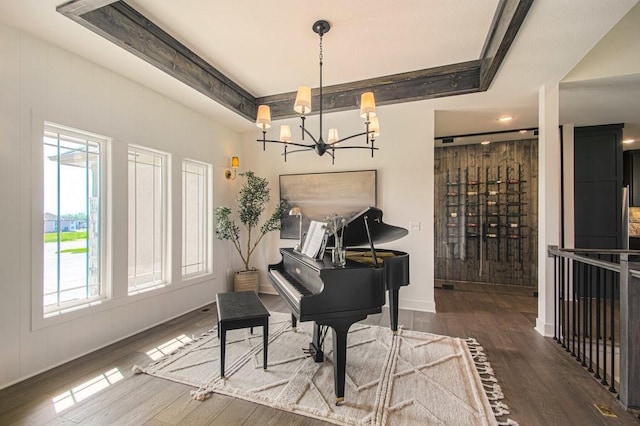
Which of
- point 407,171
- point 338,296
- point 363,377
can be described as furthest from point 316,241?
point 407,171

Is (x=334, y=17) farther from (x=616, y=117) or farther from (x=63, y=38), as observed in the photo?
(x=616, y=117)

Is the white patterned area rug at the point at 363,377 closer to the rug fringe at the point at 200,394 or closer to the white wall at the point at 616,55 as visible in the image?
the rug fringe at the point at 200,394

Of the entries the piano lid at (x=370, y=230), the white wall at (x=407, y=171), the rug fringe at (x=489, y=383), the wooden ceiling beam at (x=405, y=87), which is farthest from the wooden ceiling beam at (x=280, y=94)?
the rug fringe at (x=489, y=383)

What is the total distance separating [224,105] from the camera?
3.89 m

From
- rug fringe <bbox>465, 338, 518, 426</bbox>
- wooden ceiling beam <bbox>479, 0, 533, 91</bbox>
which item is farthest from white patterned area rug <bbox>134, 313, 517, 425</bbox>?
Result: wooden ceiling beam <bbox>479, 0, 533, 91</bbox>

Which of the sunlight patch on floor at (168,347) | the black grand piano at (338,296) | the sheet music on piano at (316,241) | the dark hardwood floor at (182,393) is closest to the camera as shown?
the dark hardwood floor at (182,393)

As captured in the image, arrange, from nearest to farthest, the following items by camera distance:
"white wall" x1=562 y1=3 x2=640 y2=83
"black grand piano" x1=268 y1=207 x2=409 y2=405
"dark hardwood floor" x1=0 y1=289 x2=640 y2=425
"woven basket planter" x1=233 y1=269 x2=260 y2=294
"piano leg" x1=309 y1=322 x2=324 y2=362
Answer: "dark hardwood floor" x1=0 y1=289 x2=640 y2=425
"black grand piano" x1=268 y1=207 x2=409 y2=405
"piano leg" x1=309 y1=322 x2=324 y2=362
"white wall" x1=562 y1=3 x2=640 y2=83
"woven basket planter" x1=233 y1=269 x2=260 y2=294

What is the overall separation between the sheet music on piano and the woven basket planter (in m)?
2.27

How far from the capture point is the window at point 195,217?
416cm

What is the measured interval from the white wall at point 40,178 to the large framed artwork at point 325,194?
1796mm

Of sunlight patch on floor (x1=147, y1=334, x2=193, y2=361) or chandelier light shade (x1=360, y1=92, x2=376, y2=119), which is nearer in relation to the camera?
chandelier light shade (x1=360, y1=92, x2=376, y2=119)

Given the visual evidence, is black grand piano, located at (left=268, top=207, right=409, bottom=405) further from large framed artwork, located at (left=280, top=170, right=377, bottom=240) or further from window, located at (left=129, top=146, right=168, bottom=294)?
window, located at (left=129, top=146, right=168, bottom=294)

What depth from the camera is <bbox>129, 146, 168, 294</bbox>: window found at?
3.40 m


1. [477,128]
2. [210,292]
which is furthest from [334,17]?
[210,292]
